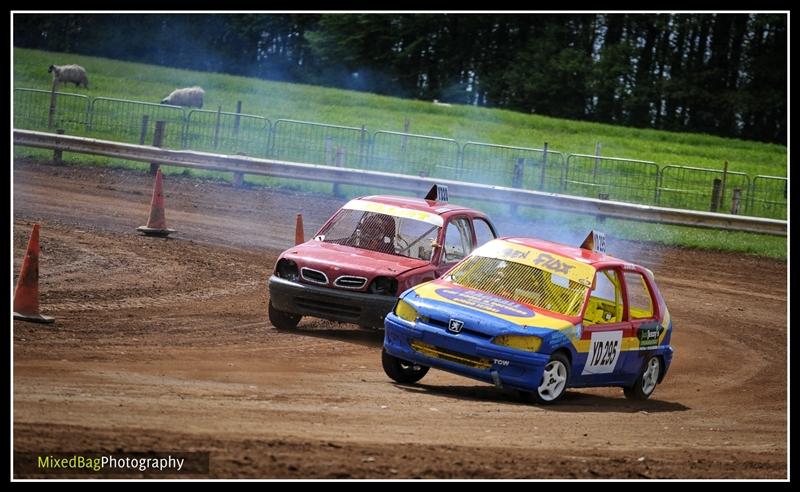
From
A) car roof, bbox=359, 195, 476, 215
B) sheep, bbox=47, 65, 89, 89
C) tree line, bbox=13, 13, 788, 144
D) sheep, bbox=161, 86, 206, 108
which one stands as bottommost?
car roof, bbox=359, 195, 476, 215

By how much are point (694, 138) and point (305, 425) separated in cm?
4229

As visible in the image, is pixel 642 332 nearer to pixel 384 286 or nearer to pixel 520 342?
pixel 520 342

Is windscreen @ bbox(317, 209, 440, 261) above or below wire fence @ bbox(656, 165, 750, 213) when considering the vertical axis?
above

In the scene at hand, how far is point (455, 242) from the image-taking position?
15555 mm

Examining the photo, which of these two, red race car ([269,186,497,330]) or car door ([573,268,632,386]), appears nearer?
car door ([573,268,632,386])

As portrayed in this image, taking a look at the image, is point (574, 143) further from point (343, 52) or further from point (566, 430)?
point (566, 430)

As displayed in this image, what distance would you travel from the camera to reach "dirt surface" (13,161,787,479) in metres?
8.80

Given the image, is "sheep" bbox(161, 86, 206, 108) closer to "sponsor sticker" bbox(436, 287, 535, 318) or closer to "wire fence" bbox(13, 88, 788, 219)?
"wire fence" bbox(13, 88, 788, 219)

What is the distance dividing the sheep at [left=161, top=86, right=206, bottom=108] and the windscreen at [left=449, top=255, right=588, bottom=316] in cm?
2897

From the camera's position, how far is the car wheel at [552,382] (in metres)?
11.8

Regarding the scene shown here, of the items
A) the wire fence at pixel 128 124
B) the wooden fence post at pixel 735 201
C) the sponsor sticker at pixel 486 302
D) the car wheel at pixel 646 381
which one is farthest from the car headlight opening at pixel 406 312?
the wire fence at pixel 128 124

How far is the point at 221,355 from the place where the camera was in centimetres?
1268

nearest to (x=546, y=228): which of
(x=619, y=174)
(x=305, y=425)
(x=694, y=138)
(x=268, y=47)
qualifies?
(x=619, y=174)

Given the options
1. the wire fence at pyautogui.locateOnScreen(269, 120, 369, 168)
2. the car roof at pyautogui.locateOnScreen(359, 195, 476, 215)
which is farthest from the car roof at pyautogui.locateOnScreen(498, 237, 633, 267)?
the wire fence at pyautogui.locateOnScreen(269, 120, 369, 168)
